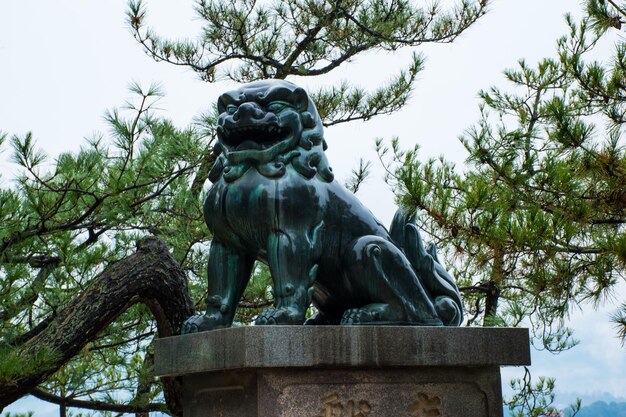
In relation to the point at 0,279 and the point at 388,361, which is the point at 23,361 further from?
the point at 388,361

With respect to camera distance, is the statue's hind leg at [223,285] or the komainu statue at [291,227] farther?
the statue's hind leg at [223,285]

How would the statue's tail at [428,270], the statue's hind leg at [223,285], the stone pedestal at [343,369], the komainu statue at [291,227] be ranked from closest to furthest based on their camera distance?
the stone pedestal at [343,369]
the komainu statue at [291,227]
the statue's hind leg at [223,285]
the statue's tail at [428,270]

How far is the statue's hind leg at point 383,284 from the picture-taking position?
3061 mm

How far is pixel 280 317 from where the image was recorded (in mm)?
2850

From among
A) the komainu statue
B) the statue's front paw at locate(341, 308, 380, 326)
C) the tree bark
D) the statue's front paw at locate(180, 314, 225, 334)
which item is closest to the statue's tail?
the komainu statue

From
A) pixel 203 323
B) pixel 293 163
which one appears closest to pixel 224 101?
pixel 293 163

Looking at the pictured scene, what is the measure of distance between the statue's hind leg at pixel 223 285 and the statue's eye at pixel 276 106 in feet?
1.60

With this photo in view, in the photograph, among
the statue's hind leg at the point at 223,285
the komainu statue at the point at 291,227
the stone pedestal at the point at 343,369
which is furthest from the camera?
the statue's hind leg at the point at 223,285

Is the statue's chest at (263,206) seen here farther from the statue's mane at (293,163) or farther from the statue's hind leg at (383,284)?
the statue's hind leg at (383,284)

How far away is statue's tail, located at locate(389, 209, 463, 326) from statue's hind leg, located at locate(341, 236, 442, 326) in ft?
0.59

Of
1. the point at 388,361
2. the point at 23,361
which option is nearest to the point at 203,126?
Answer: the point at 23,361

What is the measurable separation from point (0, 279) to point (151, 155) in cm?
95

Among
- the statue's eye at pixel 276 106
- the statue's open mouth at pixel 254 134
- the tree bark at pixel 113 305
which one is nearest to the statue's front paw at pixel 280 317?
the statue's open mouth at pixel 254 134

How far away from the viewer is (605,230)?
5.18 meters
